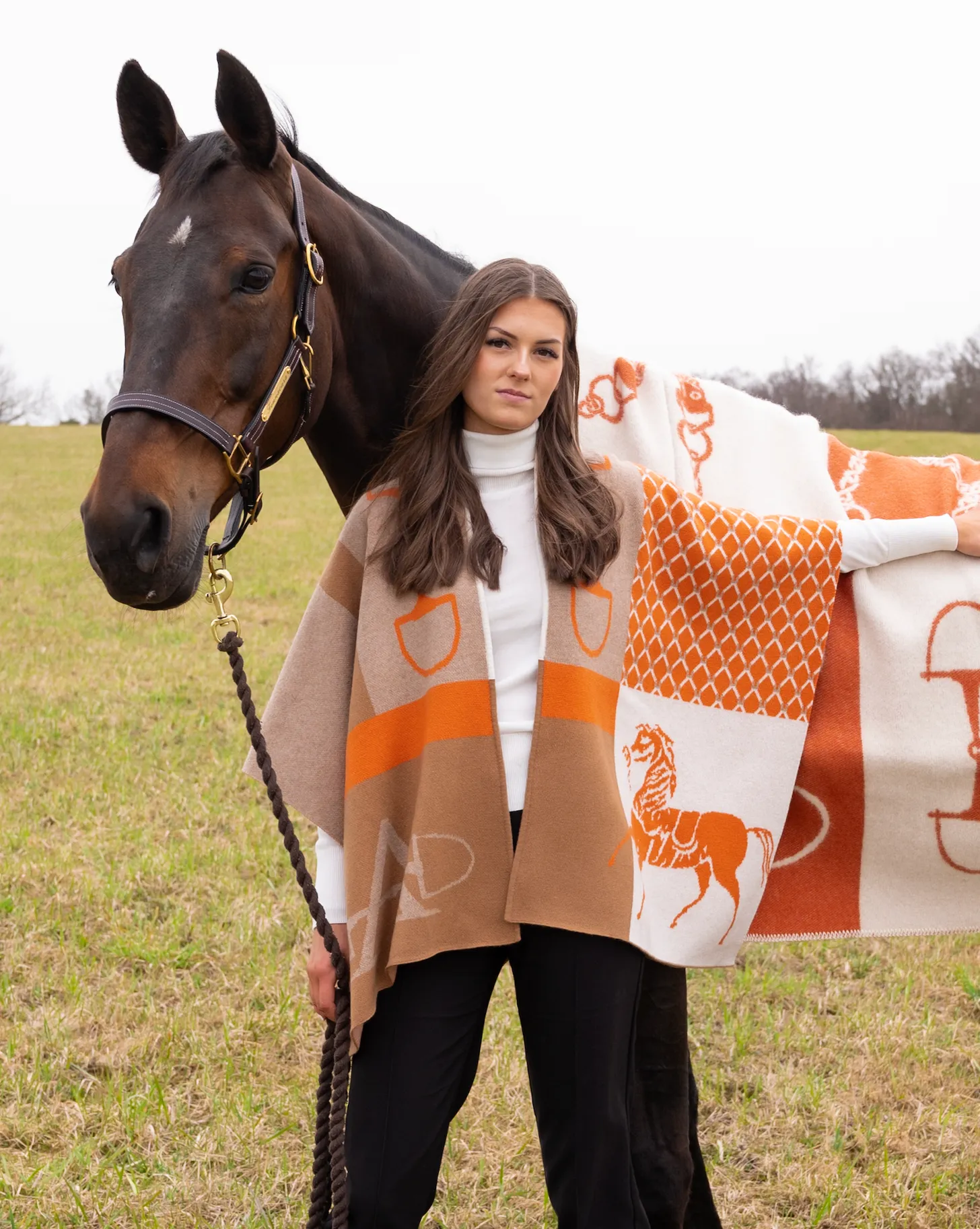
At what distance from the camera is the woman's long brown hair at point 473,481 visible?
5.50 feet

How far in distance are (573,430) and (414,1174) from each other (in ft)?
3.89

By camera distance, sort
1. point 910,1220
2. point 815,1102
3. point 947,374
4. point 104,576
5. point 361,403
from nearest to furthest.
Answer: point 104,576 → point 361,403 → point 910,1220 → point 815,1102 → point 947,374

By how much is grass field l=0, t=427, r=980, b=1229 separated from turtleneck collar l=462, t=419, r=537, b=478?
5.87 feet

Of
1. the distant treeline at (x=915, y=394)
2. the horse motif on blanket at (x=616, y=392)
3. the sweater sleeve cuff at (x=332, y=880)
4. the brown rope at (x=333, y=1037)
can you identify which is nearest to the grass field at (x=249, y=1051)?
the brown rope at (x=333, y=1037)

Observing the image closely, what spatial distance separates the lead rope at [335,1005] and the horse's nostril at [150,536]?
0.12 m

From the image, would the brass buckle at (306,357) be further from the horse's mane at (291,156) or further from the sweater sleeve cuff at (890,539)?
the sweater sleeve cuff at (890,539)

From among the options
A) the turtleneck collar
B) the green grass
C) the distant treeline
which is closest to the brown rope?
the turtleneck collar

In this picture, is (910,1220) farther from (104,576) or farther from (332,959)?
(104,576)

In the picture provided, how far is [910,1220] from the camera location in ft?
8.20

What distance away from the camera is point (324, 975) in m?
1.76

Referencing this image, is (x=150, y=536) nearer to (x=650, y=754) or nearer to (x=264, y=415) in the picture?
(x=264, y=415)

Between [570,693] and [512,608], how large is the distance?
6.6 inches

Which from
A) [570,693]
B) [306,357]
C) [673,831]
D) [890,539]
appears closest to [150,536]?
[306,357]

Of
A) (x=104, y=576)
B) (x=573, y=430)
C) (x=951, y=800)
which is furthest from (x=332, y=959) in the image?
(x=951, y=800)
